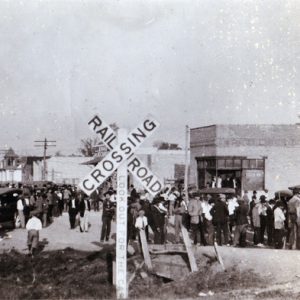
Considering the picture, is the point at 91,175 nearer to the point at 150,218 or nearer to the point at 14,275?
the point at 14,275

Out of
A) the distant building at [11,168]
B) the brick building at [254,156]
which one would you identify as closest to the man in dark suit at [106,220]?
the brick building at [254,156]

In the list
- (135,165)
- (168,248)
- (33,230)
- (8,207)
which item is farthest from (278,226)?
(8,207)

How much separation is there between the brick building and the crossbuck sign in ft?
74.3

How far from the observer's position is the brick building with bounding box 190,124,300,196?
95.7 ft

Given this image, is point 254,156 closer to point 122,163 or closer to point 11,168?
point 122,163

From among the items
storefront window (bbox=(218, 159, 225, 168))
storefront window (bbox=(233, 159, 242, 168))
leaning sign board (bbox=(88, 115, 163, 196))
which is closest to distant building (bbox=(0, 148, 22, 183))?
storefront window (bbox=(218, 159, 225, 168))

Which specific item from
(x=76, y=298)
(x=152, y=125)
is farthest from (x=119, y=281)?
(x=152, y=125)

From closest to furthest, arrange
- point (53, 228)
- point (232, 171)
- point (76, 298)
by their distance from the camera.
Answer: point (76, 298), point (53, 228), point (232, 171)

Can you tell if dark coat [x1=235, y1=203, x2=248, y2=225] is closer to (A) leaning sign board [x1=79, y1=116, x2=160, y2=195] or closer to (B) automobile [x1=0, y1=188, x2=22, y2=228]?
(A) leaning sign board [x1=79, y1=116, x2=160, y2=195]

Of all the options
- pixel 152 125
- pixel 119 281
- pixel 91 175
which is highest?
pixel 152 125

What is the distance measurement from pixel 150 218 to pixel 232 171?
55.3 feet

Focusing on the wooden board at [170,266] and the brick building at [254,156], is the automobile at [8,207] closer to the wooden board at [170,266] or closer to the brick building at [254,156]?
the wooden board at [170,266]

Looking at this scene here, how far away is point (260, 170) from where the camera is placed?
2933 centimetres

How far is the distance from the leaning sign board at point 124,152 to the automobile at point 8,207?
35.5 feet
